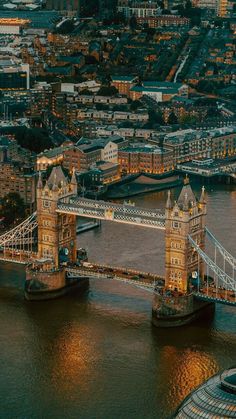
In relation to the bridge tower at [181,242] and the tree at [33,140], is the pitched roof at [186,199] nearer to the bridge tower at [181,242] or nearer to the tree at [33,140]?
the bridge tower at [181,242]

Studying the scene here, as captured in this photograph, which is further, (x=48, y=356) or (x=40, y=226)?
(x=40, y=226)

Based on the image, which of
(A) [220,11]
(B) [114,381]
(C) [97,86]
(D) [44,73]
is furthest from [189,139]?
(A) [220,11]

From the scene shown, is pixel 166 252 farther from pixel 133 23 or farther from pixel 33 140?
pixel 133 23

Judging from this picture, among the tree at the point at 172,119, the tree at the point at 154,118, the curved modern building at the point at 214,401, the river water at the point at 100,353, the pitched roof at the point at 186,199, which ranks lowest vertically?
the tree at the point at 172,119

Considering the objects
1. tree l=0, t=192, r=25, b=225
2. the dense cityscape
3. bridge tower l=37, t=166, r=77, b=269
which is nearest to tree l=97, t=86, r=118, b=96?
the dense cityscape

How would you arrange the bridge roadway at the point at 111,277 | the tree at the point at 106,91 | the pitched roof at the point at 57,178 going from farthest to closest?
the tree at the point at 106,91 → the pitched roof at the point at 57,178 → the bridge roadway at the point at 111,277

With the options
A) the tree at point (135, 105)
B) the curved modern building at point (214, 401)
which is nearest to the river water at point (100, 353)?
the curved modern building at point (214, 401)

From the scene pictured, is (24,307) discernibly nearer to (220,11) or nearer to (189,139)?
(189,139)

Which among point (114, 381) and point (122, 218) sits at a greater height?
point (122, 218)

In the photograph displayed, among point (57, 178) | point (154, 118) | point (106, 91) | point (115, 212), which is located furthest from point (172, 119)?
point (115, 212)
